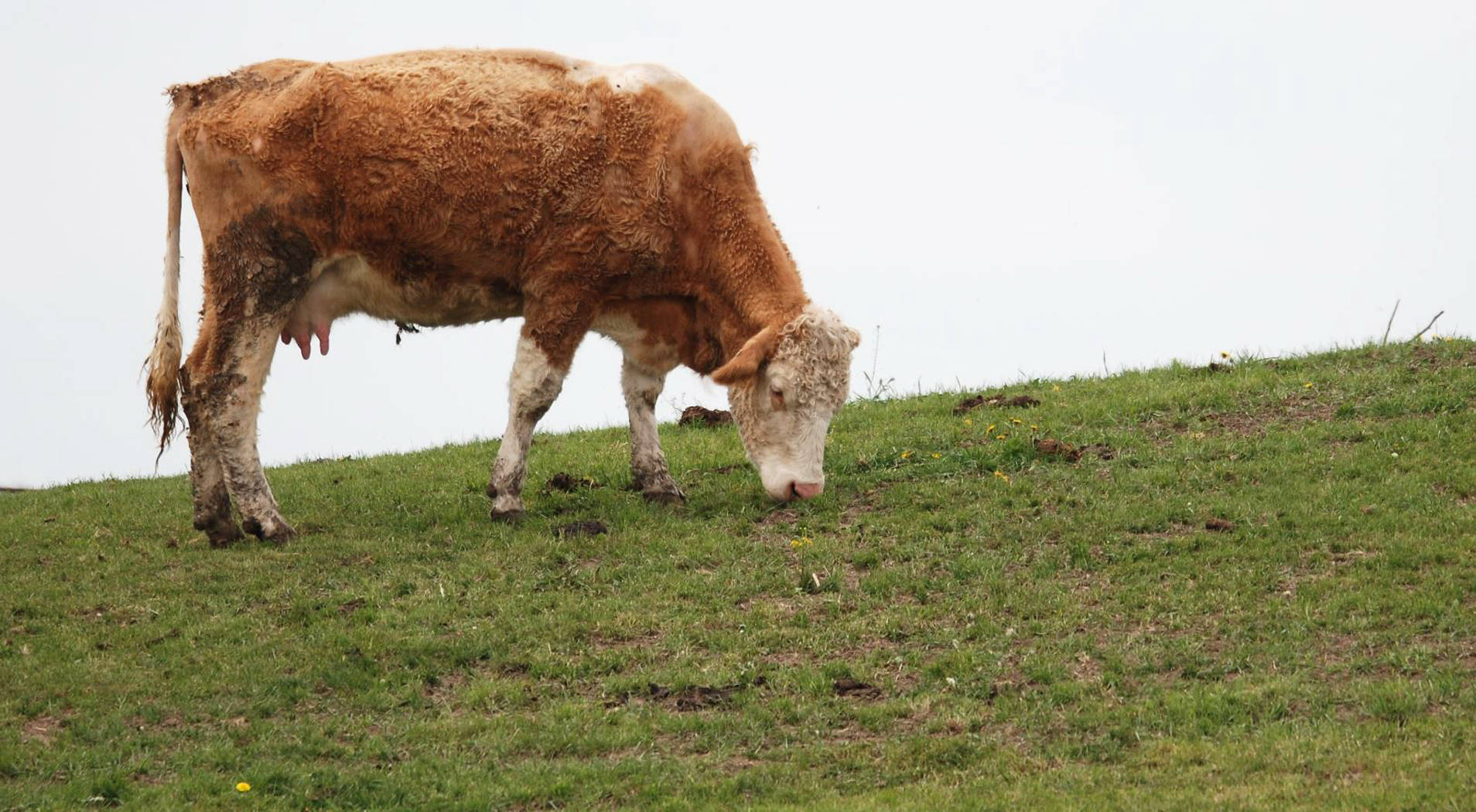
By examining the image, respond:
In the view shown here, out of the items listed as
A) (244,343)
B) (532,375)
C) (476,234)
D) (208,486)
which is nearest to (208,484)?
(208,486)

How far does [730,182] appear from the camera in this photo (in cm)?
1289

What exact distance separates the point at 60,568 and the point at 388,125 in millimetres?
4109

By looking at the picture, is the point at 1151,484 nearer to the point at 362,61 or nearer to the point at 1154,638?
the point at 1154,638

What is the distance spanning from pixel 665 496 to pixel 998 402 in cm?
392

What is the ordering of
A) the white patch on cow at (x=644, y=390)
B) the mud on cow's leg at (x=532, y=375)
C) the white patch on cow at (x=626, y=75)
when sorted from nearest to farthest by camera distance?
the mud on cow's leg at (x=532, y=375) < the white patch on cow at (x=626, y=75) < the white patch on cow at (x=644, y=390)

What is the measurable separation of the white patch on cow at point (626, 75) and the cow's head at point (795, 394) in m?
2.17

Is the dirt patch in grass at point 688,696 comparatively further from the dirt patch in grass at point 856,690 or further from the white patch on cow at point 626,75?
the white patch on cow at point 626,75

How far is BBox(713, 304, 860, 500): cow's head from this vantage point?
1248 cm

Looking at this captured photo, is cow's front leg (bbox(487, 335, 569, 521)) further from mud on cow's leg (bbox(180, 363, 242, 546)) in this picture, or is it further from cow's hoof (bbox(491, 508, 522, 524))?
mud on cow's leg (bbox(180, 363, 242, 546))

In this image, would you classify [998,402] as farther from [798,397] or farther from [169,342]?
[169,342]

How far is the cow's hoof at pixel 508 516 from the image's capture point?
41.8ft

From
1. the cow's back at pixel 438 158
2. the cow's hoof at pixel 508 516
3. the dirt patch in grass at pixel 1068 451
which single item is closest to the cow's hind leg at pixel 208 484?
the cow's back at pixel 438 158

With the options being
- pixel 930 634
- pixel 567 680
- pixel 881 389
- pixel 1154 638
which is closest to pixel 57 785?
pixel 567 680

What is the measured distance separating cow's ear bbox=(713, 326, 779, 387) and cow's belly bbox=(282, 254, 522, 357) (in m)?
1.93
